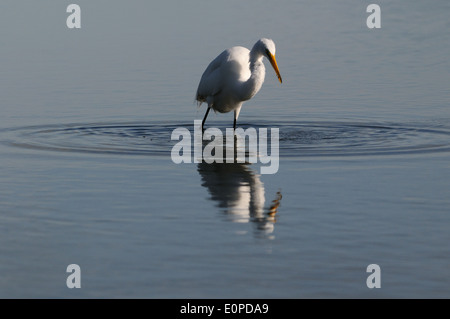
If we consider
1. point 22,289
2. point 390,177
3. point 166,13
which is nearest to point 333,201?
point 390,177

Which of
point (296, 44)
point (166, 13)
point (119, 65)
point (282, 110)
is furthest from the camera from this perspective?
point (166, 13)

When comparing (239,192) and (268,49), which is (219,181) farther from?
(268,49)

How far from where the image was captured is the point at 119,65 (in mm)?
22203

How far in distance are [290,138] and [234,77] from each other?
172cm

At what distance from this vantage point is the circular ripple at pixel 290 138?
12195mm

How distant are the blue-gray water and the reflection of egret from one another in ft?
0.12

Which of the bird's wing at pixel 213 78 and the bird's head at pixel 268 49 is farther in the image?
the bird's wing at pixel 213 78

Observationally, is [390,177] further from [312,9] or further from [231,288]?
[312,9]

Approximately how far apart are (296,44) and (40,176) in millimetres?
16465

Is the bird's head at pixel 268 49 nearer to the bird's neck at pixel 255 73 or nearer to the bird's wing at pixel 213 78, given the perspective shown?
the bird's neck at pixel 255 73

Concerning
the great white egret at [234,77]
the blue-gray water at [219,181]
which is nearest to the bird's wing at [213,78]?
the great white egret at [234,77]

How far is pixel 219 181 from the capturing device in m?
10.3

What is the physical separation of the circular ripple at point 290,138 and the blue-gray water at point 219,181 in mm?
43

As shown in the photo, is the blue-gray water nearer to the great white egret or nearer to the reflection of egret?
the reflection of egret
